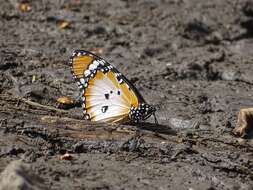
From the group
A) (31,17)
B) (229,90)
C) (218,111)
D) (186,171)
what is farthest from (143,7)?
(186,171)

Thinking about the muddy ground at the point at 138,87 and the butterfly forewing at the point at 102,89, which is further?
the butterfly forewing at the point at 102,89

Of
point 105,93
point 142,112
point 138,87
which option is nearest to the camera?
point 142,112

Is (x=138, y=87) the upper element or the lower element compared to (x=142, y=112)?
upper

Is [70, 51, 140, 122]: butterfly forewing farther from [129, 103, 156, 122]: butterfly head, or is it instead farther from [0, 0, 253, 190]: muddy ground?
[0, 0, 253, 190]: muddy ground

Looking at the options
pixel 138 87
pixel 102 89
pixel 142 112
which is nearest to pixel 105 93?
pixel 102 89

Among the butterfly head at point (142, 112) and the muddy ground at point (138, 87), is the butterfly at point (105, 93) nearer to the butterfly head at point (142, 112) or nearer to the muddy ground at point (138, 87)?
the butterfly head at point (142, 112)

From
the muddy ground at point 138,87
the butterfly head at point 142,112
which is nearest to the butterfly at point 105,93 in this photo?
the butterfly head at point 142,112

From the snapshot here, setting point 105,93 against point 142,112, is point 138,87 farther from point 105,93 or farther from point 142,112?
point 142,112
